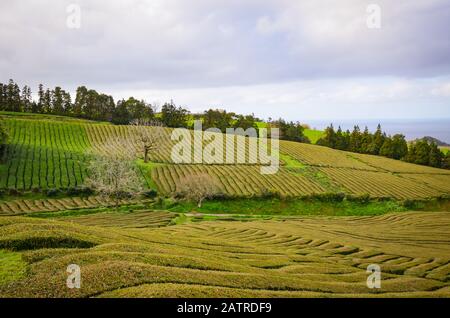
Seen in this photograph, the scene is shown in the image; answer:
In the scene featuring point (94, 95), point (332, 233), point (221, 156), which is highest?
point (94, 95)

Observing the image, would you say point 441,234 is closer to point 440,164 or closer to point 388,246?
point 388,246

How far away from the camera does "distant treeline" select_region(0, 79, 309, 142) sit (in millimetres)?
162375

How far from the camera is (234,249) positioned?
3375 centimetres

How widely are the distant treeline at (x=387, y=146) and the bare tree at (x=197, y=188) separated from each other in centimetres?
9770

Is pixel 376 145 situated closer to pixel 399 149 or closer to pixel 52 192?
pixel 399 149

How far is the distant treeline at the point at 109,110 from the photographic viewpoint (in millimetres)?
162375

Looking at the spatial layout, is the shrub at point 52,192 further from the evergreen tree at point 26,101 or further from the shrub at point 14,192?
the evergreen tree at point 26,101

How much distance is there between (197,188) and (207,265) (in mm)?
52694

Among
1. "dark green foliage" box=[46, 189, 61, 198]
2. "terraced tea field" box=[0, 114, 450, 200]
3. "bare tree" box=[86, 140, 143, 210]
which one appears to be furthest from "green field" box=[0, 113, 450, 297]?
"bare tree" box=[86, 140, 143, 210]

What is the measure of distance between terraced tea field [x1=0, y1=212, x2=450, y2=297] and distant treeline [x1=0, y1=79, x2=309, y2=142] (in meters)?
124

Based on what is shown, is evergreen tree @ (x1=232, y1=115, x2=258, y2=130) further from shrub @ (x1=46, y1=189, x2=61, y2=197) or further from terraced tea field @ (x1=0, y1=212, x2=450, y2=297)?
terraced tea field @ (x1=0, y1=212, x2=450, y2=297)

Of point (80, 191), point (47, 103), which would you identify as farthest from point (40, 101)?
point (80, 191)
